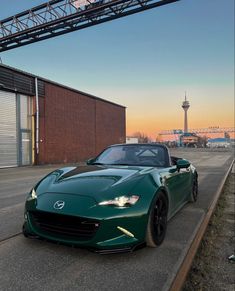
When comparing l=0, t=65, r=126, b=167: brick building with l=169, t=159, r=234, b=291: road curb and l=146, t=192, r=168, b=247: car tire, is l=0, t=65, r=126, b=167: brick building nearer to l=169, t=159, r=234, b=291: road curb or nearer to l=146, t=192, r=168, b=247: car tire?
l=169, t=159, r=234, b=291: road curb

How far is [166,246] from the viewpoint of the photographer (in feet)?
14.3

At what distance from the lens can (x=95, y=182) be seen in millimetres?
4043

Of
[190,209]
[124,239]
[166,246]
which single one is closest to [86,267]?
[124,239]

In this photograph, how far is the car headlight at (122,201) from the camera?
143 inches

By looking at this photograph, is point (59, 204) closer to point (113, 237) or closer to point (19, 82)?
point (113, 237)

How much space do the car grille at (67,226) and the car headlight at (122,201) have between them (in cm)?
28

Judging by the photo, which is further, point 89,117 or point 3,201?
point 89,117

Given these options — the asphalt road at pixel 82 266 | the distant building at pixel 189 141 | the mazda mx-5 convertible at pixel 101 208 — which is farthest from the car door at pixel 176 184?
the distant building at pixel 189 141

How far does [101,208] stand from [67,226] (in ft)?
1.42

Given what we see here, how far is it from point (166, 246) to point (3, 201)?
4.79m

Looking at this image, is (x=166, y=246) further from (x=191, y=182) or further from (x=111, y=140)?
(x=111, y=140)

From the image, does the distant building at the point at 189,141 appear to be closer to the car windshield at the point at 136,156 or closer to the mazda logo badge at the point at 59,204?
the car windshield at the point at 136,156

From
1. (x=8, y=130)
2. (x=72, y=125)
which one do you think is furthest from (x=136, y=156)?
(x=72, y=125)

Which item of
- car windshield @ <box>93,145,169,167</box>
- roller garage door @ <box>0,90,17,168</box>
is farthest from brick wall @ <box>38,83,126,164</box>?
car windshield @ <box>93,145,169,167</box>
